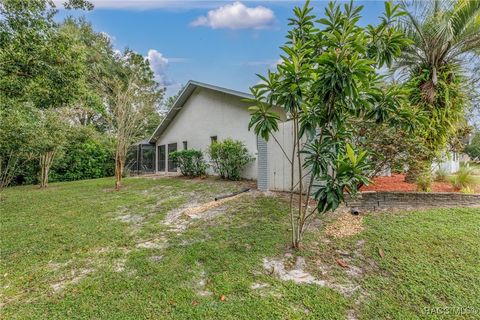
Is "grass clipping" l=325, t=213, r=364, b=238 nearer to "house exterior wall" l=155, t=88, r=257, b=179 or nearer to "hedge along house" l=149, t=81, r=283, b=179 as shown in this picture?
"hedge along house" l=149, t=81, r=283, b=179

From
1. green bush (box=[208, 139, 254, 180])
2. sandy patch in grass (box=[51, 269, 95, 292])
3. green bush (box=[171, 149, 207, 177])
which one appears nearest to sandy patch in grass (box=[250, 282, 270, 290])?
sandy patch in grass (box=[51, 269, 95, 292])

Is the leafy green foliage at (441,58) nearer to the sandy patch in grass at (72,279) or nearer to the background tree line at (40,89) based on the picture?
the sandy patch in grass at (72,279)

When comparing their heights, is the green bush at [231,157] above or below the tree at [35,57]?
below

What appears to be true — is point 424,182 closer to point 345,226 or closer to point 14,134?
point 345,226

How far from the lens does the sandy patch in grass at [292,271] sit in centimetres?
A: 312

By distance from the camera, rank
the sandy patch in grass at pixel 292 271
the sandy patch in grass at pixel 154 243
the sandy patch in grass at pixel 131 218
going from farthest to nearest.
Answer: the sandy patch in grass at pixel 131 218 → the sandy patch in grass at pixel 154 243 → the sandy patch in grass at pixel 292 271

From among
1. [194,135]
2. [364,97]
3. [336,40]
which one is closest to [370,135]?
[364,97]

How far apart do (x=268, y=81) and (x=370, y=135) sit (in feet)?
10.2

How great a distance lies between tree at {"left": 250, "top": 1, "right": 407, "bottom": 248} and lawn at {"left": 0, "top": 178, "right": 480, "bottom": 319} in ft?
3.44

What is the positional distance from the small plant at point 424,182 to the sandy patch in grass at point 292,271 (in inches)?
162

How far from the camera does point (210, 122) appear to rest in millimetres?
12242

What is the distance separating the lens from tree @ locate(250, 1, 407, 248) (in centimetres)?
287

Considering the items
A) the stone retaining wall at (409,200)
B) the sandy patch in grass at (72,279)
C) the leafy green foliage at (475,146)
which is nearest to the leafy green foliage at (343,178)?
the stone retaining wall at (409,200)

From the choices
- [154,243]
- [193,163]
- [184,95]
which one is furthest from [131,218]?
[184,95]
